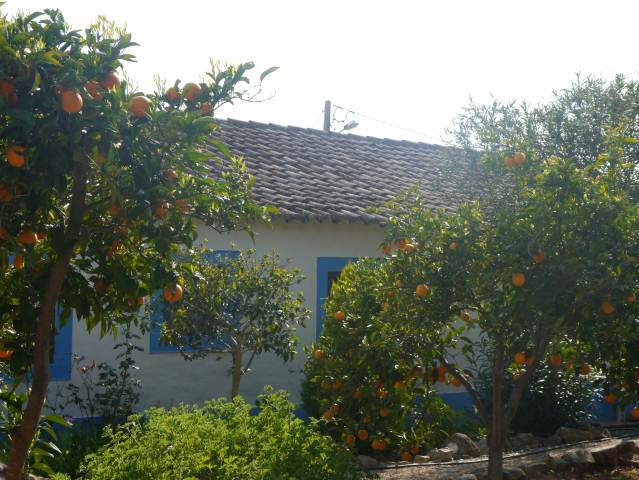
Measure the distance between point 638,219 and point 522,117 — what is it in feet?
10.9

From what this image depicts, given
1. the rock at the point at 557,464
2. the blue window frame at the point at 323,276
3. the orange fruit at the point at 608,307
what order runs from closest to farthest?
the orange fruit at the point at 608,307
the rock at the point at 557,464
the blue window frame at the point at 323,276

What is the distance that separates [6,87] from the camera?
2867 mm

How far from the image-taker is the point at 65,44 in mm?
3199

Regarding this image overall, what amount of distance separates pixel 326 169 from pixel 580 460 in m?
6.76

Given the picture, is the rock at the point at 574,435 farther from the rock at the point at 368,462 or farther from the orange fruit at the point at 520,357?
the orange fruit at the point at 520,357

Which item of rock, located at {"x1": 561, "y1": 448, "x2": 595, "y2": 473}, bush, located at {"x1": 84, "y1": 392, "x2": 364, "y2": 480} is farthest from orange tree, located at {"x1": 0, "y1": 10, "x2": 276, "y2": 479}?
rock, located at {"x1": 561, "y1": 448, "x2": 595, "y2": 473}

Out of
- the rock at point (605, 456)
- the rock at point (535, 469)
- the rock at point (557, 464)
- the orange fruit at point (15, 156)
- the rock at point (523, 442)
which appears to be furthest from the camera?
the rock at point (523, 442)

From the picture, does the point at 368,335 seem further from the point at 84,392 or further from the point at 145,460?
the point at 84,392

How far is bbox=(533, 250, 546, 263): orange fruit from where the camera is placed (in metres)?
4.75

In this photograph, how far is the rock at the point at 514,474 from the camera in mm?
6891

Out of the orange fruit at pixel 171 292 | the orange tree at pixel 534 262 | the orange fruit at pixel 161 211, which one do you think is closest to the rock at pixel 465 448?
the orange tree at pixel 534 262

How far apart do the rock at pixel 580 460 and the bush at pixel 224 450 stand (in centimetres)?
304

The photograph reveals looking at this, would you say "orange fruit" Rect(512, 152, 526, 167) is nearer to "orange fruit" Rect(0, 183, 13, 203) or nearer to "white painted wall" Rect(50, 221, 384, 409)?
"orange fruit" Rect(0, 183, 13, 203)

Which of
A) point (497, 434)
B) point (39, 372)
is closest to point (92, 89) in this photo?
point (39, 372)
